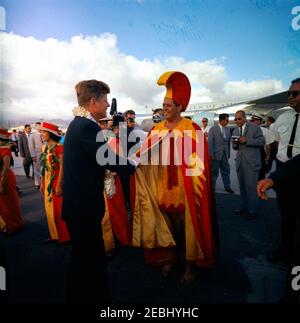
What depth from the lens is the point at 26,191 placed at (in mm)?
7266

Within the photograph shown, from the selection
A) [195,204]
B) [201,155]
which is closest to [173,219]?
[195,204]

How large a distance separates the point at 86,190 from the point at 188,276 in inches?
64.2

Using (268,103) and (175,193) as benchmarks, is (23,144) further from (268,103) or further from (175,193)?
(268,103)

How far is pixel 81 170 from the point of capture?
190 cm

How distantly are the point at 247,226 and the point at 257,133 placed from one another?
5.73 ft

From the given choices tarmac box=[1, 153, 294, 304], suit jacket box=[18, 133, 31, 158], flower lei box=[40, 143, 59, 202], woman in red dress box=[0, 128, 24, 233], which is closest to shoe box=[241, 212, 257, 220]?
tarmac box=[1, 153, 294, 304]

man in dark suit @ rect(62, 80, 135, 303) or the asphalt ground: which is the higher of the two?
man in dark suit @ rect(62, 80, 135, 303)

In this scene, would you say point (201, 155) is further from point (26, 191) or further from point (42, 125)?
point (26, 191)

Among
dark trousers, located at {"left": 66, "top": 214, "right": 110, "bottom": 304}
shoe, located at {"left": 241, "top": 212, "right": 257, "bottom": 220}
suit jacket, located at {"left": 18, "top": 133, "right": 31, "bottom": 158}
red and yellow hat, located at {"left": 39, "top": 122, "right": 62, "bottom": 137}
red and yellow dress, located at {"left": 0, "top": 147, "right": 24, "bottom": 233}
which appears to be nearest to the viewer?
dark trousers, located at {"left": 66, "top": 214, "right": 110, "bottom": 304}

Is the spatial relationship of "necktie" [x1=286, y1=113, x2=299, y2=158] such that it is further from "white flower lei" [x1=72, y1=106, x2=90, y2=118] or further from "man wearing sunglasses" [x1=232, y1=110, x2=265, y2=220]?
"white flower lei" [x1=72, y1=106, x2=90, y2=118]

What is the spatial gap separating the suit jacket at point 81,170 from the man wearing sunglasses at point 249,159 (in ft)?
10.9

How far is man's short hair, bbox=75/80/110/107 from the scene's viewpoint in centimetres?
204

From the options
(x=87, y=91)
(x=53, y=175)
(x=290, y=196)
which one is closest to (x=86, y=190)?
(x=87, y=91)
